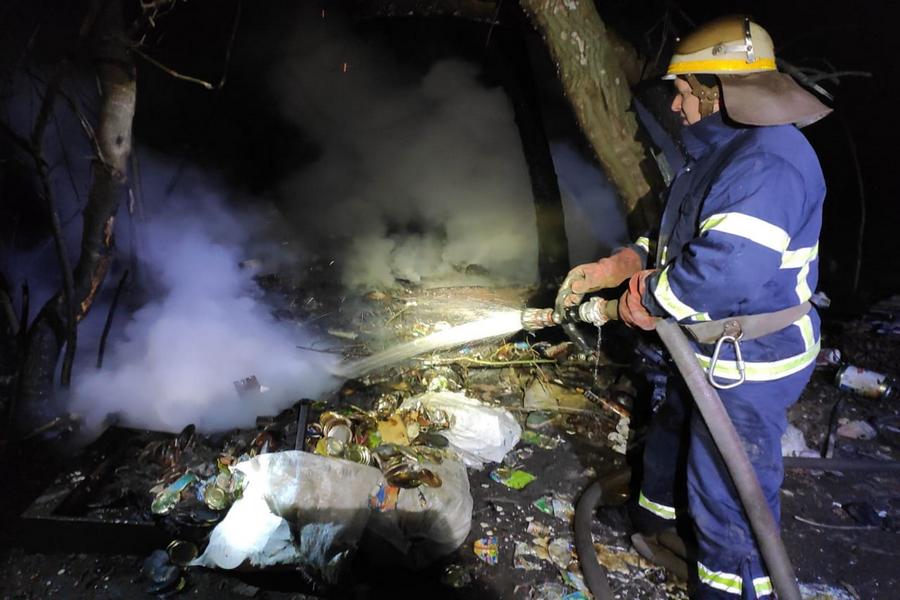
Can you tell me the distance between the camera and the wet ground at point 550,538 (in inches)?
108

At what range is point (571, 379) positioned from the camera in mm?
4910

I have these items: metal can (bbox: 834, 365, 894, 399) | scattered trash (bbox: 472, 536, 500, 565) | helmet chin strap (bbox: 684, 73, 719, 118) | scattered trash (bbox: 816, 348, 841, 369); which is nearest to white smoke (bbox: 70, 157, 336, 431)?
scattered trash (bbox: 472, 536, 500, 565)

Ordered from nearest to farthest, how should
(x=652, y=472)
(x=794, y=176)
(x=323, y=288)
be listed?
(x=794, y=176)
(x=652, y=472)
(x=323, y=288)

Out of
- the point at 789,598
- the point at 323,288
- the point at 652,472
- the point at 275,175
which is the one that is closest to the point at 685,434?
the point at 652,472

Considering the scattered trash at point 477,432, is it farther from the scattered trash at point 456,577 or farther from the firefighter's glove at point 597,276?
the firefighter's glove at point 597,276

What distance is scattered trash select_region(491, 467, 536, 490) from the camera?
3.59 metres

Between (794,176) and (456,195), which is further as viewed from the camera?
(456,195)

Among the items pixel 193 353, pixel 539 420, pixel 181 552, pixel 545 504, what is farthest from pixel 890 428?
pixel 193 353

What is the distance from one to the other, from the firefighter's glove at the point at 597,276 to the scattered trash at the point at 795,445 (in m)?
2.20

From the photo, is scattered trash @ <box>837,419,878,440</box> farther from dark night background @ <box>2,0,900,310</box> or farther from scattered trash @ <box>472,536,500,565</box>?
dark night background @ <box>2,0,900,310</box>

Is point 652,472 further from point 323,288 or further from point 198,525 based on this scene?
point 323,288

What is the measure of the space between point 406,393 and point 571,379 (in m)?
1.71

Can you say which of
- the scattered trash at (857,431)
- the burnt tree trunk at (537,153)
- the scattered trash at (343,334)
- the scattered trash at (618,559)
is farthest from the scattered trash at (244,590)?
the burnt tree trunk at (537,153)

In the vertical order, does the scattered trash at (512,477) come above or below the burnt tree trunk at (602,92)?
below
